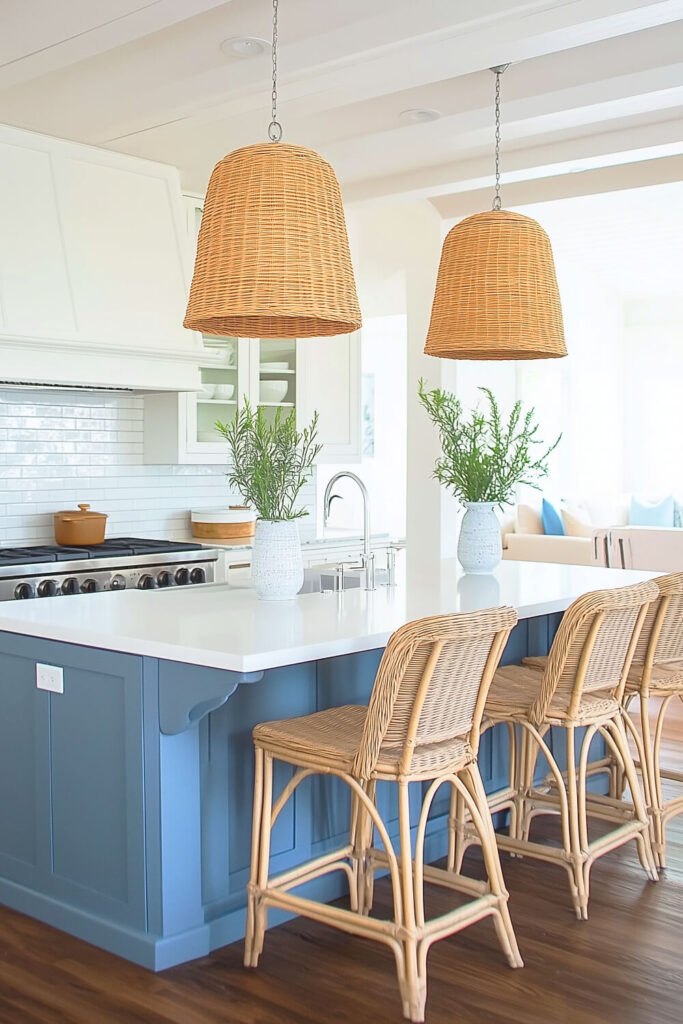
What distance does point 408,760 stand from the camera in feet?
9.16

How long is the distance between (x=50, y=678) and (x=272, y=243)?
54.7 inches

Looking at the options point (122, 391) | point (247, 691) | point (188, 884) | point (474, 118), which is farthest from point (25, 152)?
point (188, 884)

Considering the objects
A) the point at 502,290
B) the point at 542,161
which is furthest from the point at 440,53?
the point at 542,161

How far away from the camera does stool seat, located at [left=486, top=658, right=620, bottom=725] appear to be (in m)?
3.45

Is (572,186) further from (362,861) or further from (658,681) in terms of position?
(362,861)

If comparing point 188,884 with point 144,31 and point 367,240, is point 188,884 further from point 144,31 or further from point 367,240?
point 367,240

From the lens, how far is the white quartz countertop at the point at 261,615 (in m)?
2.86

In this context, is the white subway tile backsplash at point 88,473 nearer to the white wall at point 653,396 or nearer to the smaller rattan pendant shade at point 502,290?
the smaller rattan pendant shade at point 502,290

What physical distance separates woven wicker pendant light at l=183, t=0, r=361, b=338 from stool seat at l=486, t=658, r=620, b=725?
1.31 metres

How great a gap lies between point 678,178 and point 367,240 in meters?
2.58

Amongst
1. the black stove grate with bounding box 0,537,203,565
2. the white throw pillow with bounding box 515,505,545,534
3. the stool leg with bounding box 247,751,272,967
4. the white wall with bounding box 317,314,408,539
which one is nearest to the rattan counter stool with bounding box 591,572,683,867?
the stool leg with bounding box 247,751,272,967

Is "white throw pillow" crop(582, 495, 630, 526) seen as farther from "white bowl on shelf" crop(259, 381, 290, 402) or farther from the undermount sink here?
the undermount sink

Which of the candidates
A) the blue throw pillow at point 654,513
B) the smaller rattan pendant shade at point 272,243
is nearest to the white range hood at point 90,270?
the smaller rattan pendant shade at point 272,243

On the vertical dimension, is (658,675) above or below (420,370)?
below
